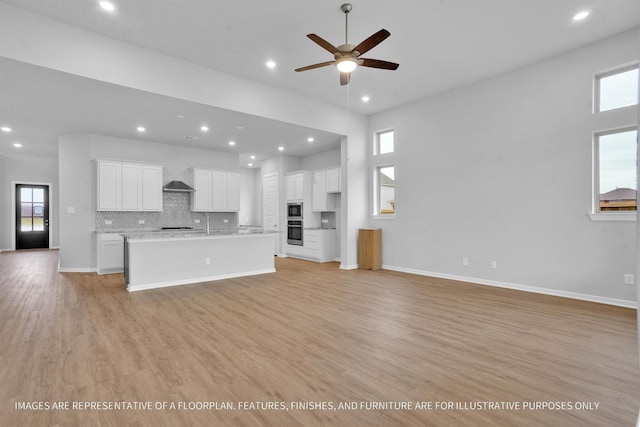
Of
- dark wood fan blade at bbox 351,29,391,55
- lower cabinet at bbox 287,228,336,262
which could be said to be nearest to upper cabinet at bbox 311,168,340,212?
lower cabinet at bbox 287,228,336,262

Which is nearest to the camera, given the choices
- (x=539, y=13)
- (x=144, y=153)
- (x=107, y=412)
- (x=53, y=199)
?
(x=107, y=412)

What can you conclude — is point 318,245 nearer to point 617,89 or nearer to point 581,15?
point 617,89

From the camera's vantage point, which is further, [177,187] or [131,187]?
[177,187]

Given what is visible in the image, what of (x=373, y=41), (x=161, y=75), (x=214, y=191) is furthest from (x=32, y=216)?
(x=373, y=41)

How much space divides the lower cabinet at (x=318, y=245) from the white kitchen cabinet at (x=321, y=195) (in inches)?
24.2

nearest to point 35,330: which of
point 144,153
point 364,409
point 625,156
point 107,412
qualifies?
point 107,412

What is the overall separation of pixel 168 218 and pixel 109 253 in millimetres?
1560

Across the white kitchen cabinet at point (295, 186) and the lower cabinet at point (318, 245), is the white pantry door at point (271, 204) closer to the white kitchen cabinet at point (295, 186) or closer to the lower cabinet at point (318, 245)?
the white kitchen cabinet at point (295, 186)

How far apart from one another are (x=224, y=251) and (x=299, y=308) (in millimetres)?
2562

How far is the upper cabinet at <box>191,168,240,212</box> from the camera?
786 cm

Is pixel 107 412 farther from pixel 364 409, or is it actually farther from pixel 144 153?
pixel 144 153

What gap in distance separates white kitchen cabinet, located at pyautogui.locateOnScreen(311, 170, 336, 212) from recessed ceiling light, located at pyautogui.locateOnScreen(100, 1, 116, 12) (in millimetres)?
5621

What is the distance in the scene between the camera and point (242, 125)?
6.16 m

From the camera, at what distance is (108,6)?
11.6 feet
